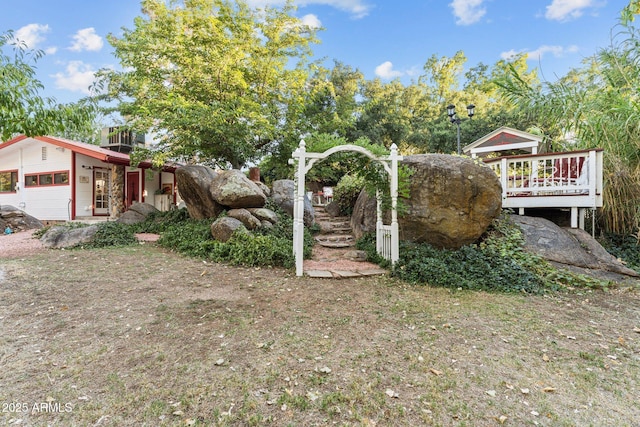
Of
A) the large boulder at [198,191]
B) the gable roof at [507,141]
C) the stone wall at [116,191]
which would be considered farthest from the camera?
the stone wall at [116,191]

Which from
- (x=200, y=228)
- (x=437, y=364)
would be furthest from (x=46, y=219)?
(x=437, y=364)

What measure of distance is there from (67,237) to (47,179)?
693 centimetres

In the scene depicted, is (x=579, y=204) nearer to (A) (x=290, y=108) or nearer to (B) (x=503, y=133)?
(B) (x=503, y=133)

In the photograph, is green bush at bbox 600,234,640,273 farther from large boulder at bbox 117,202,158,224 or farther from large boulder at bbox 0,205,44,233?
large boulder at bbox 0,205,44,233

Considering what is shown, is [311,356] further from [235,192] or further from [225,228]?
[235,192]

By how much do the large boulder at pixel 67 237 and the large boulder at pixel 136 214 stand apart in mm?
2151

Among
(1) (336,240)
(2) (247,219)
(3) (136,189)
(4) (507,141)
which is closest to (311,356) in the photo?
(2) (247,219)

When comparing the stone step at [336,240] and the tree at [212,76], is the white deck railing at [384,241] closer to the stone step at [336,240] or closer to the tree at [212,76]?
the stone step at [336,240]

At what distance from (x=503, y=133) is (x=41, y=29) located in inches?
578

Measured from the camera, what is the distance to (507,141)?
10.4 m

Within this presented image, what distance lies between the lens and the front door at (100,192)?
1205cm

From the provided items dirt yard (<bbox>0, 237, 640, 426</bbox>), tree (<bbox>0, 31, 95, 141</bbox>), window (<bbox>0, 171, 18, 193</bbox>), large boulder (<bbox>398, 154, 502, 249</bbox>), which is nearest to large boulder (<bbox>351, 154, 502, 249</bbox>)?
large boulder (<bbox>398, 154, 502, 249</bbox>)

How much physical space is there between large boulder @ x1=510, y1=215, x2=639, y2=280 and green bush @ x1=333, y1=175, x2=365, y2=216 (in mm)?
4356

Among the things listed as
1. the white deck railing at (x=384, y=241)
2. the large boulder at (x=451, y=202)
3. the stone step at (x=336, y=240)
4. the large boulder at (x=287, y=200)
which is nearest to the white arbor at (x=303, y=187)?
the white deck railing at (x=384, y=241)
